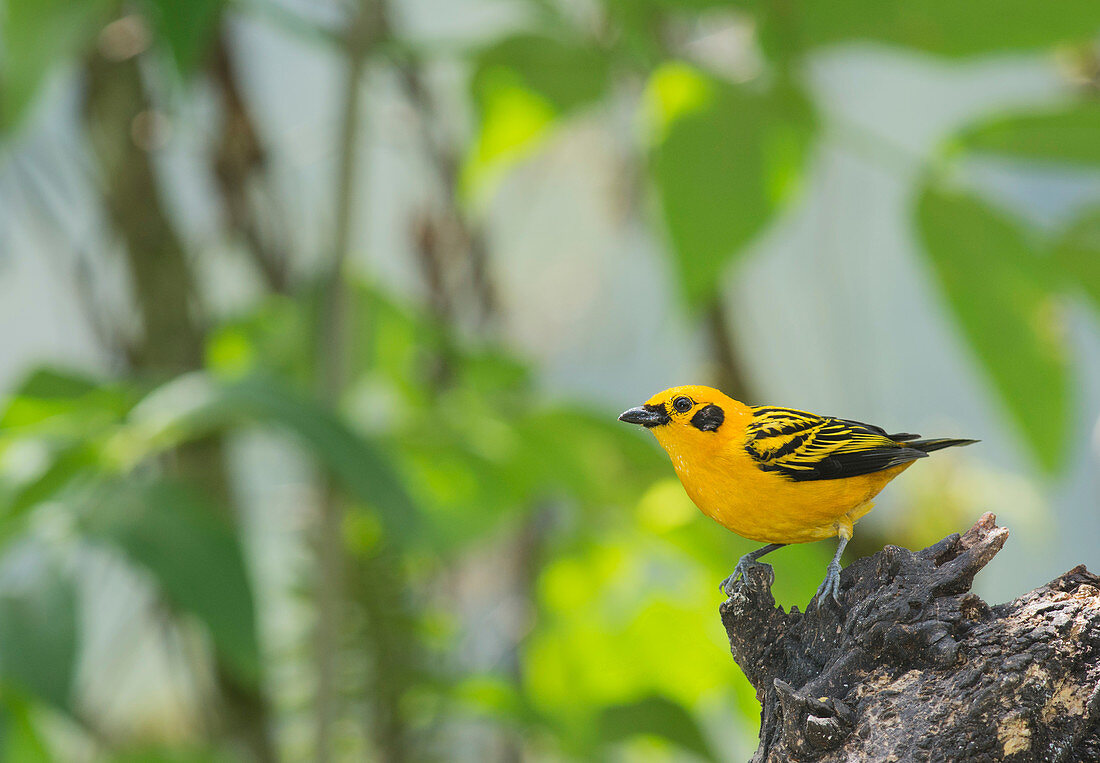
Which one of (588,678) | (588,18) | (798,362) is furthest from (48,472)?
(798,362)

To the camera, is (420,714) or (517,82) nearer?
(517,82)

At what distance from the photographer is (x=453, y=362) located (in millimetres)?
986

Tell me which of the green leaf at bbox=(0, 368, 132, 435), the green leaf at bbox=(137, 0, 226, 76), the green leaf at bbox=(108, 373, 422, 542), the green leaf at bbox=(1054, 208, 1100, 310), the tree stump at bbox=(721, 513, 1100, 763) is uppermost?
the green leaf at bbox=(137, 0, 226, 76)

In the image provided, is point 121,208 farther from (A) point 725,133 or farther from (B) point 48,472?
(A) point 725,133

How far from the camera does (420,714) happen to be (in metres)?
0.97

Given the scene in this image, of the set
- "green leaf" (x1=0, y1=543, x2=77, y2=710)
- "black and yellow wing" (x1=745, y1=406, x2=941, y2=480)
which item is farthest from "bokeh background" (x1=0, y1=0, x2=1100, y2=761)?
"black and yellow wing" (x1=745, y1=406, x2=941, y2=480)

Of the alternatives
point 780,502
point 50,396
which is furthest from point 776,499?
point 50,396

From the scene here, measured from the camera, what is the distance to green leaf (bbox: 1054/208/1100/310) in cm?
52

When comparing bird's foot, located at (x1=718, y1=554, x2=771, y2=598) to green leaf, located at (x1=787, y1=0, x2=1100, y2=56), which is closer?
bird's foot, located at (x1=718, y1=554, x2=771, y2=598)

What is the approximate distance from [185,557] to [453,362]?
50 centimetres

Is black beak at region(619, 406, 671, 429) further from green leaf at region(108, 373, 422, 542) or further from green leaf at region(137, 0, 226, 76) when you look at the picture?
green leaf at region(137, 0, 226, 76)

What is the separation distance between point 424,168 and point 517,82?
713mm

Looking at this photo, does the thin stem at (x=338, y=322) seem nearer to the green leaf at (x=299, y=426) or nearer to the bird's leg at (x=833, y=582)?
the green leaf at (x=299, y=426)

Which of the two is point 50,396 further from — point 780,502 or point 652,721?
point 780,502
